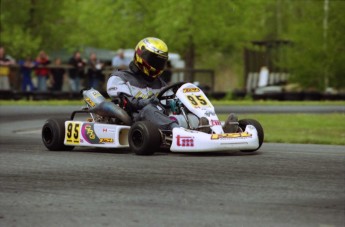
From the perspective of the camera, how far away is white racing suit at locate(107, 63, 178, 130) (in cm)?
1175

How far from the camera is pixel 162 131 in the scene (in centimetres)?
1166

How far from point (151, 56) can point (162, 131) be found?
1.21 m

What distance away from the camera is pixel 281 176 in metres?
9.20

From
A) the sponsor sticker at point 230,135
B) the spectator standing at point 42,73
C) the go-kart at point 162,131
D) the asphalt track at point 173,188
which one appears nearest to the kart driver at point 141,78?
the go-kart at point 162,131

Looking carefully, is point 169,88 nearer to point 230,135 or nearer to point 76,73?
point 230,135

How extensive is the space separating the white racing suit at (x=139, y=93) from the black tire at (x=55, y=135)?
2.54ft

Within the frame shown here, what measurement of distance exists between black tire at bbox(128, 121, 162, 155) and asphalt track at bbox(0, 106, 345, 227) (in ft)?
0.36

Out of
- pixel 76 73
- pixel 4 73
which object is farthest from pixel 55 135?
pixel 76 73

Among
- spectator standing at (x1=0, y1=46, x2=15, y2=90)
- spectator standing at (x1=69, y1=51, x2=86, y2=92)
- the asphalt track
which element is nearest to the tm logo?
the asphalt track

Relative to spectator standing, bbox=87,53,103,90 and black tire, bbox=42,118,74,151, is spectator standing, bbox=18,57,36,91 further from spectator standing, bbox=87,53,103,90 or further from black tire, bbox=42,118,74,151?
black tire, bbox=42,118,74,151

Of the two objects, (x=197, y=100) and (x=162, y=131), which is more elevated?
(x=197, y=100)

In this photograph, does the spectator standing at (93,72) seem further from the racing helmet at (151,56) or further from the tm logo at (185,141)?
the tm logo at (185,141)

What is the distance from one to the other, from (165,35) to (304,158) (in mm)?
26209

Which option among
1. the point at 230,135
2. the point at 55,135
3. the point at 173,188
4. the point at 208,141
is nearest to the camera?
the point at 173,188
